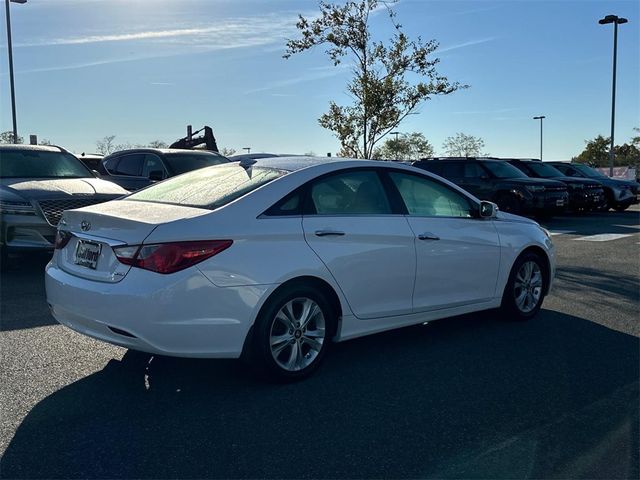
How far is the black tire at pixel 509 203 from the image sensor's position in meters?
16.3

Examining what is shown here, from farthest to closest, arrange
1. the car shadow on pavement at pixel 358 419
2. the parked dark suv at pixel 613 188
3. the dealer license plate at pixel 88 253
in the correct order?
1. the parked dark suv at pixel 613 188
2. the dealer license plate at pixel 88 253
3. the car shadow on pavement at pixel 358 419

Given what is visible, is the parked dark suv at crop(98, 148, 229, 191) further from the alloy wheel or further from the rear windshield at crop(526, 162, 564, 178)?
the rear windshield at crop(526, 162, 564, 178)

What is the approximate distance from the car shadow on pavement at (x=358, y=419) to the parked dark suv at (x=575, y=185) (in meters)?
14.8

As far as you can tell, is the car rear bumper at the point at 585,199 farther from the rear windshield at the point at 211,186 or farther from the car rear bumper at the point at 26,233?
the rear windshield at the point at 211,186

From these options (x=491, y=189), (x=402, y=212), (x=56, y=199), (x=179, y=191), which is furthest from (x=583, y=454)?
(x=491, y=189)

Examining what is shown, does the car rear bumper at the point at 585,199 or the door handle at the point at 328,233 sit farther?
the car rear bumper at the point at 585,199

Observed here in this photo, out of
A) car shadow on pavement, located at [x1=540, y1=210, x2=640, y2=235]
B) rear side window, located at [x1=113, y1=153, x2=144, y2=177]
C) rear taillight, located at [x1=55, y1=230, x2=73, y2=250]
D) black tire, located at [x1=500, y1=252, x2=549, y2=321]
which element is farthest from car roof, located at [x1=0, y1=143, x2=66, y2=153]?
car shadow on pavement, located at [x1=540, y1=210, x2=640, y2=235]

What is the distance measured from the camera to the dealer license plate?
4.15 m

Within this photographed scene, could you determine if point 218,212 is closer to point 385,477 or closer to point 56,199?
point 385,477

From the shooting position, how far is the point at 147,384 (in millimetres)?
4340

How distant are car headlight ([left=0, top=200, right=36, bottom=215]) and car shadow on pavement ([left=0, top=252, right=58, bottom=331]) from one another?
82 cm

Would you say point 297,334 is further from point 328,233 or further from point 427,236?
point 427,236

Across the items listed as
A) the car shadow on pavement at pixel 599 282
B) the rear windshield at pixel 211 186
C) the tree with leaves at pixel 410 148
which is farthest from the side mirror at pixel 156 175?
the tree with leaves at pixel 410 148

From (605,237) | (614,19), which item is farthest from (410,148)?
(605,237)
